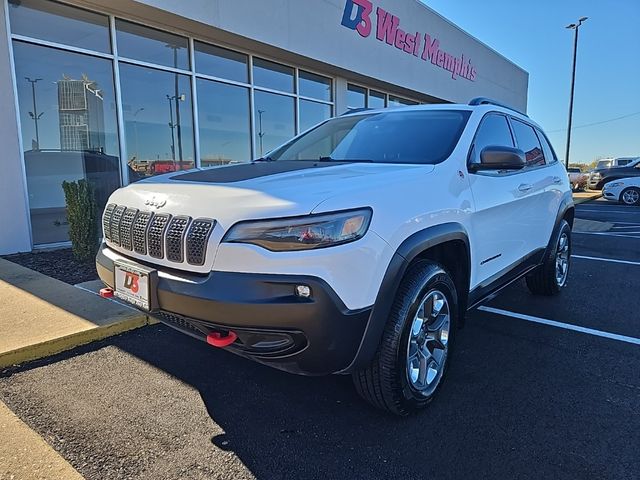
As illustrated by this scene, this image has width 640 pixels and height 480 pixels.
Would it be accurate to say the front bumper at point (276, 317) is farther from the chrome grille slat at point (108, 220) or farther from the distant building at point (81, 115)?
the distant building at point (81, 115)

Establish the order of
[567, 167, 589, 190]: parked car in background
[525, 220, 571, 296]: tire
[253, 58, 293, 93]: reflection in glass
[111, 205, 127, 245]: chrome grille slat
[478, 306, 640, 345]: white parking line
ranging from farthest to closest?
[567, 167, 589, 190]: parked car in background < [253, 58, 293, 93]: reflection in glass < [525, 220, 571, 296]: tire < [478, 306, 640, 345]: white parking line < [111, 205, 127, 245]: chrome grille slat

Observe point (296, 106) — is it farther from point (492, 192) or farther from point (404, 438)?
point (404, 438)

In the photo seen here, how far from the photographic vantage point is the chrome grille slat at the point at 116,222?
2.77 meters

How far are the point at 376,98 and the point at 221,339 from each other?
43.1 ft

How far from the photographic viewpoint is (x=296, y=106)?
11.3 meters

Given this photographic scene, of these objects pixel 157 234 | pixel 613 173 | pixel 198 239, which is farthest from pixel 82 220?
pixel 613 173

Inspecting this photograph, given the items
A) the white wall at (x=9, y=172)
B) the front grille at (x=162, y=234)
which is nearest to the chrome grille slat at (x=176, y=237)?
the front grille at (x=162, y=234)

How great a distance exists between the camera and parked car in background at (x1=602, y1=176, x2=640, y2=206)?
60.4 ft

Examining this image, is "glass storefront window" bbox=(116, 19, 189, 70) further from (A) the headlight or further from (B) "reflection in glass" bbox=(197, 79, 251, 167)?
(A) the headlight

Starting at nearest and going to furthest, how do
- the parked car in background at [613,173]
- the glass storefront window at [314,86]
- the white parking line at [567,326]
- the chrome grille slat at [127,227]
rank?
the chrome grille slat at [127,227]
the white parking line at [567,326]
the glass storefront window at [314,86]
the parked car in background at [613,173]

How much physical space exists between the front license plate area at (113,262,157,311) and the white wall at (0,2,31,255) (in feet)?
15.7

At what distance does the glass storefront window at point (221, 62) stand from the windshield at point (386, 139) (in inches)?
229

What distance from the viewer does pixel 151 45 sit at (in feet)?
27.1

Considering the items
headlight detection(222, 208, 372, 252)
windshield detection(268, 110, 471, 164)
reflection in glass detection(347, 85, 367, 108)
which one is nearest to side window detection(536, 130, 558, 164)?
windshield detection(268, 110, 471, 164)
